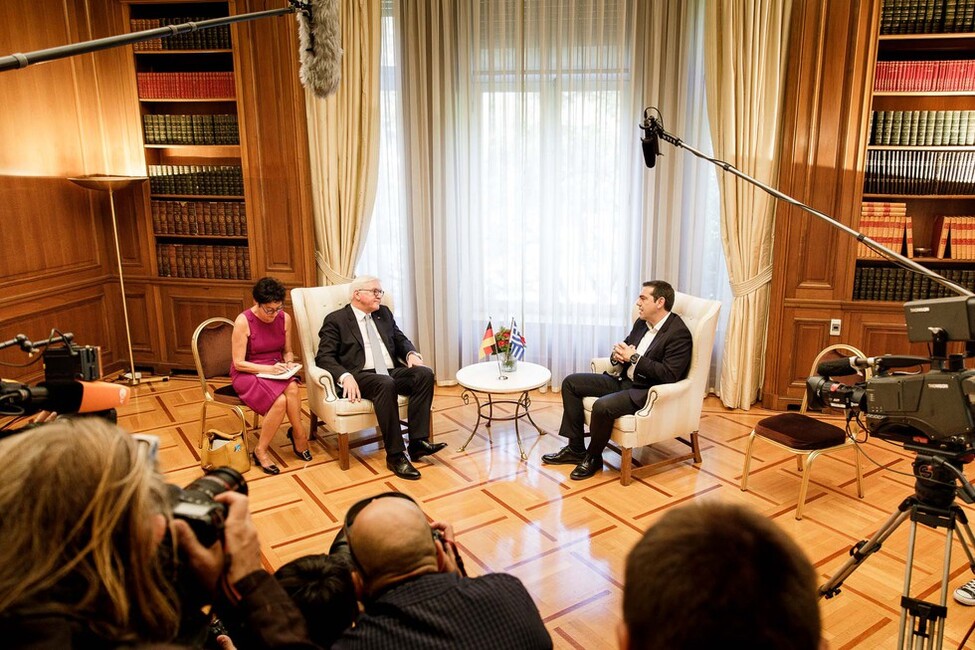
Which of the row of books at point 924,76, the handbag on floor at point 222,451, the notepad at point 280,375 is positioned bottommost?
the handbag on floor at point 222,451

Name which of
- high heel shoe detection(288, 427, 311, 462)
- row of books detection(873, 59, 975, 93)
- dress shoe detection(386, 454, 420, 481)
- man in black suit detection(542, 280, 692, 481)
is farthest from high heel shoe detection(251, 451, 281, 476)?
row of books detection(873, 59, 975, 93)

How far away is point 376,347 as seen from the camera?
413 cm

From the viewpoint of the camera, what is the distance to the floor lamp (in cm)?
496

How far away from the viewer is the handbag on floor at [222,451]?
3.75m

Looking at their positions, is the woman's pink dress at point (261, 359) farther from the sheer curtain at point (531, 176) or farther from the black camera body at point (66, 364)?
the black camera body at point (66, 364)

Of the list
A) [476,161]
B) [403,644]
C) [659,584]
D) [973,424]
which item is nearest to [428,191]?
[476,161]

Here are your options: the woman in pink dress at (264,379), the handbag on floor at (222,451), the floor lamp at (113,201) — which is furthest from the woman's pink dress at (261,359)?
the floor lamp at (113,201)

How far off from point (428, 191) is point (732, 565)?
4520mm

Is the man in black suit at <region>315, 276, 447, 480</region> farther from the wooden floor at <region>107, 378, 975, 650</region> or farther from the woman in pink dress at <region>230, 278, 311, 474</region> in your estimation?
the woman in pink dress at <region>230, 278, 311, 474</region>

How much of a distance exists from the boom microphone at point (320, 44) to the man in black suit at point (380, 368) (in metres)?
1.73

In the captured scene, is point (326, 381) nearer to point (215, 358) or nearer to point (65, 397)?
point (215, 358)

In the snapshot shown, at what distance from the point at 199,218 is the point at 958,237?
5.05m

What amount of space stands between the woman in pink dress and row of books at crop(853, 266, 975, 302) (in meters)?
3.46

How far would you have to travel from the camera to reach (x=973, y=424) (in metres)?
1.94
